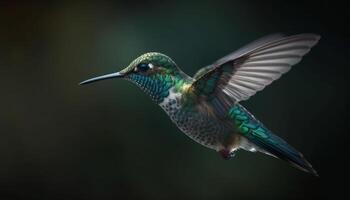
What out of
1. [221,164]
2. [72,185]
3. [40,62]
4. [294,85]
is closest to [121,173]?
[72,185]

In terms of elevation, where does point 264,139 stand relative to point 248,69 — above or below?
below

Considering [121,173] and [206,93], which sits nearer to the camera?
[206,93]

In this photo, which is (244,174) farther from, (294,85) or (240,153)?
(294,85)

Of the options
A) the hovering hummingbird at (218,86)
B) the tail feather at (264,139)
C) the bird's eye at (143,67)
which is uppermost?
the bird's eye at (143,67)

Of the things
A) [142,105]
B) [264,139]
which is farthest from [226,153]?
[142,105]

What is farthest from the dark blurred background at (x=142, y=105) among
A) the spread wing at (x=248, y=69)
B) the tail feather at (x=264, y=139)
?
the spread wing at (x=248, y=69)

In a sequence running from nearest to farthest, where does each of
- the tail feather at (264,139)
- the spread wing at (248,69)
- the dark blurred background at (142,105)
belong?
the spread wing at (248,69) < the tail feather at (264,139) < the dark blurred background at (142,105)

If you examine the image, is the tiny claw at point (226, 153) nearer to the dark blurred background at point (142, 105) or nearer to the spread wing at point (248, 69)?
the spread wing at point (248, 69)

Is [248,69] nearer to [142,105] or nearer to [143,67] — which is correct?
[143,67]
